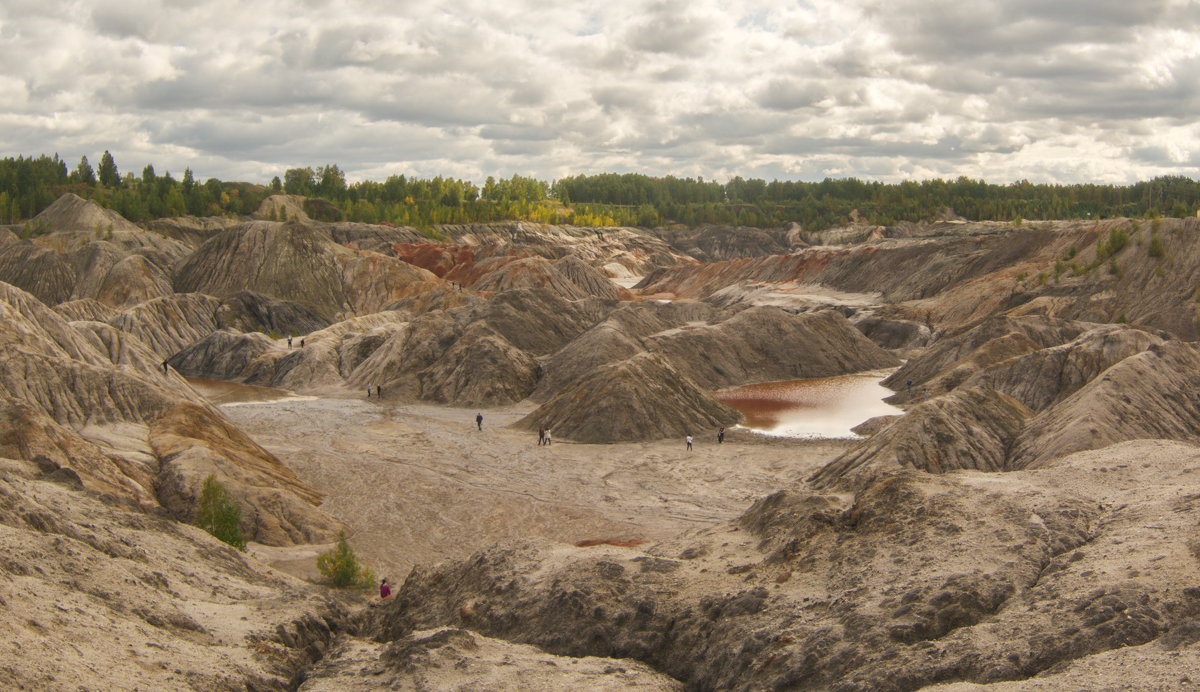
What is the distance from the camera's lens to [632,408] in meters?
51.9

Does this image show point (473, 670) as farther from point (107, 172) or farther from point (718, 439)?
point (107, 172)

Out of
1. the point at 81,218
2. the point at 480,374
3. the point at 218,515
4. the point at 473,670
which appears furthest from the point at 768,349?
the point at 81,218

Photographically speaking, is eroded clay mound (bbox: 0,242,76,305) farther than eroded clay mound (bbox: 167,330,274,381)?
Yes

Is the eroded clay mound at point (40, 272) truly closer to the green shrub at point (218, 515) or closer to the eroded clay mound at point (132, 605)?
the green shrub at point (218, 515)

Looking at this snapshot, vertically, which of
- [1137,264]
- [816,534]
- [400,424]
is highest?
[1137,264]

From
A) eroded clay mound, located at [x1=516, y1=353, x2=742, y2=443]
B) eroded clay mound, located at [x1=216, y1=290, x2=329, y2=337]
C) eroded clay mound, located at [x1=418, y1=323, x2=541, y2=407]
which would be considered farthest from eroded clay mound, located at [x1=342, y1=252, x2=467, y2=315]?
eroded clay mound, located at [x1=516, y1=353, x2=742, y2=443]

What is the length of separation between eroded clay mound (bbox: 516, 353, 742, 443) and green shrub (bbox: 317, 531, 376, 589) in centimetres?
2288

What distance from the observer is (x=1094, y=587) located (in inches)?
661

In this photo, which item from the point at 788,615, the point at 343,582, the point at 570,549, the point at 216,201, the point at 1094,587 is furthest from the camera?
the point at 216,201

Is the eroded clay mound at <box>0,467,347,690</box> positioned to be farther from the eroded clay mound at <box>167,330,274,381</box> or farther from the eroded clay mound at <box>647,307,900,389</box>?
the eroded clay mound at <box>167,330,274,381</box>

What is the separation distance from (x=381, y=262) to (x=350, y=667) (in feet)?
330

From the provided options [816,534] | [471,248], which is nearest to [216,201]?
[471,248]

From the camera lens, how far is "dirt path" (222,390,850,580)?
3522 centimetres

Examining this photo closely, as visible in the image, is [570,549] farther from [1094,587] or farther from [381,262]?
[381,262]
